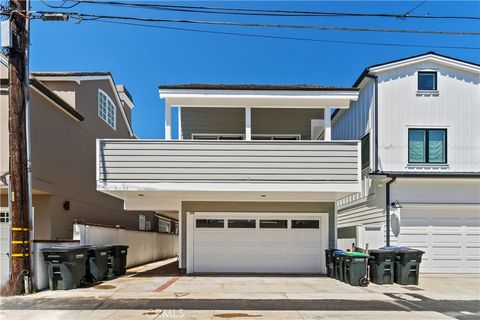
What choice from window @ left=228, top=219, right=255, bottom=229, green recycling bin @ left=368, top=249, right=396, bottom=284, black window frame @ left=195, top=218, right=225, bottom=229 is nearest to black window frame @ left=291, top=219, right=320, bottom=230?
window @ left=228, top=219, right=255, bottom=229

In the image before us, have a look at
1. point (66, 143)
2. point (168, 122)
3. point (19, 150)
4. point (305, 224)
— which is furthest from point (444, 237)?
point (66, 143)

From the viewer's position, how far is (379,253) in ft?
39.6

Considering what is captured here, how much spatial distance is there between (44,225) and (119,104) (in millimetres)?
9486

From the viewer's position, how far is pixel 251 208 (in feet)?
46.5

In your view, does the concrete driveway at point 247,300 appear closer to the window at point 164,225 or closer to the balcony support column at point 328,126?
the balcony support column at point 328,126

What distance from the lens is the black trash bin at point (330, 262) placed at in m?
13.2

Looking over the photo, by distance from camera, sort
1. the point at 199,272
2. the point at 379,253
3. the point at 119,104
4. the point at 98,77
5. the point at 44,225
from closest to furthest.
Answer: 1. the point at 379,253
2. the point at 44,225
3. the point at 199,272
4. the point at 98,77
5. the point at 119,104

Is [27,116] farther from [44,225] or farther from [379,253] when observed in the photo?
[379,253]

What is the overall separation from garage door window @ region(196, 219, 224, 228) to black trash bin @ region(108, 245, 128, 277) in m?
2.67

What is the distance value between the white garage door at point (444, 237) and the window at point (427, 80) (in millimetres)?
4334

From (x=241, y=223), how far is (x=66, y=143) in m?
6.81

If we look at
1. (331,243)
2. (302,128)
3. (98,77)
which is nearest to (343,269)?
(331,243)

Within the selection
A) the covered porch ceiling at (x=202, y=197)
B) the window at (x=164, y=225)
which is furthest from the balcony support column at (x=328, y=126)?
the window at (x=164, y=225)

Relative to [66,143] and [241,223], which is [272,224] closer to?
[241,223]
